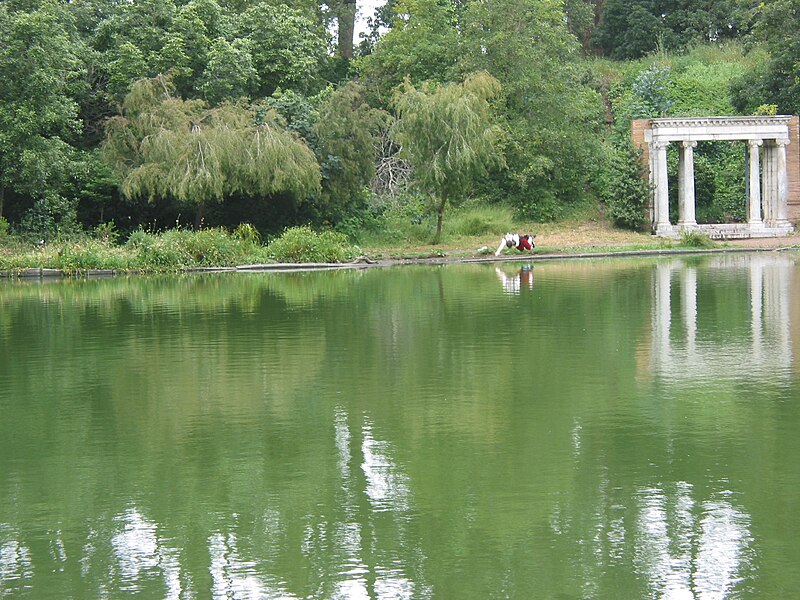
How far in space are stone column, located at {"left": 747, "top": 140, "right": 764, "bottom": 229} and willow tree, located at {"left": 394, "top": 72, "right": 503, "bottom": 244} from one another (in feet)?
32.7

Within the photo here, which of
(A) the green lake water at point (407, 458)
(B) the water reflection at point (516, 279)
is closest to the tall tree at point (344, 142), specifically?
(B) the water reflection at point (516, 279)

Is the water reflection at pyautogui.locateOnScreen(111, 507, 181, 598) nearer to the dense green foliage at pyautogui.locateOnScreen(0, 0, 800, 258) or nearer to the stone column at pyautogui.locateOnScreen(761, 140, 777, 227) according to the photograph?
the dense green foliage at pyautogui.locateOnScreen(0, 0, 800, 258)

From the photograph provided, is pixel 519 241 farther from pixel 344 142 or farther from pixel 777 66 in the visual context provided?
pixel 777 66

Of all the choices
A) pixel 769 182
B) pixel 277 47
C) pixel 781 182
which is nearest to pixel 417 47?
pixel 277 47

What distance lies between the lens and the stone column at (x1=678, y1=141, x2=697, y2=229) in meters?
43.1

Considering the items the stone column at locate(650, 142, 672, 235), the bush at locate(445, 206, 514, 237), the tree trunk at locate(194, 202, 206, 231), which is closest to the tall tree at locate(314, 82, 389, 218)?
the bush at locate(445, 206, 514, 237)

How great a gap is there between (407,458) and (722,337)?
8.20m

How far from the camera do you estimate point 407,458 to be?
32.0 ft

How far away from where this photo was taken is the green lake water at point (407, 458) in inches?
278

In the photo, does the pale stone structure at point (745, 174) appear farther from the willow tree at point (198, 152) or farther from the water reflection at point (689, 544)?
the water reflection at point (689, 544)

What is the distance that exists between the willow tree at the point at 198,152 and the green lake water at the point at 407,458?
17725mm

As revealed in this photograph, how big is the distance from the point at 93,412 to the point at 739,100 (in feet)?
136

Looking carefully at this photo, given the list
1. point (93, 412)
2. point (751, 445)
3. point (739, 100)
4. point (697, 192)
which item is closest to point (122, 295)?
point (93, 412)

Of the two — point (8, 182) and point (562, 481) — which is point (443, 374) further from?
point (8, 182)
